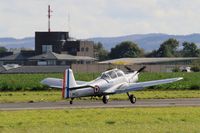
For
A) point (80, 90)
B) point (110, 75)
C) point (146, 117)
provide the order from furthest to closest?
point (110, 75) < point (80, 90) < point (146, 117)

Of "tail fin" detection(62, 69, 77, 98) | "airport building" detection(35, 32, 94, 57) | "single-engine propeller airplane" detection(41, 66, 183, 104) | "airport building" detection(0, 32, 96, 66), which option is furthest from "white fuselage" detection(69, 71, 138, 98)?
"airport building" detection(35, 32, 94, 57)

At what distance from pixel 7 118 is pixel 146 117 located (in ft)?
17.8

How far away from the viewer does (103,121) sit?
84.0 ft

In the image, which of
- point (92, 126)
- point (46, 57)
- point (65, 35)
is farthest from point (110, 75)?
point (65, 35)

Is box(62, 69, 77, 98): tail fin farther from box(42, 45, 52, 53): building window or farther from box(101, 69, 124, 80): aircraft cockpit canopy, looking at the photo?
box(42, 45, 52, 53): building window

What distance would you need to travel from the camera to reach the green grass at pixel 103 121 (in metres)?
22.9

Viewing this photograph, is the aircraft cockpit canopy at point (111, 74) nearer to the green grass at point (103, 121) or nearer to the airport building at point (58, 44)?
the green grass at point (103, 121)

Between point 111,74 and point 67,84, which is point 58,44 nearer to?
point 111,74

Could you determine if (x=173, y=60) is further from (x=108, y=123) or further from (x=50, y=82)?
(x=108, y=123)

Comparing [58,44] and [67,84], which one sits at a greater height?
[58,44]

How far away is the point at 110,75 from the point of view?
39062 mm

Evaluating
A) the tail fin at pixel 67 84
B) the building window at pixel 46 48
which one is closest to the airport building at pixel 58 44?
the building window at pixel 46 48

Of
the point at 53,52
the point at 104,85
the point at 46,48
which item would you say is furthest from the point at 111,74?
the point at 46,48

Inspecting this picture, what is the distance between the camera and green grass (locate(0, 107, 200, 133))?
22853 mm
